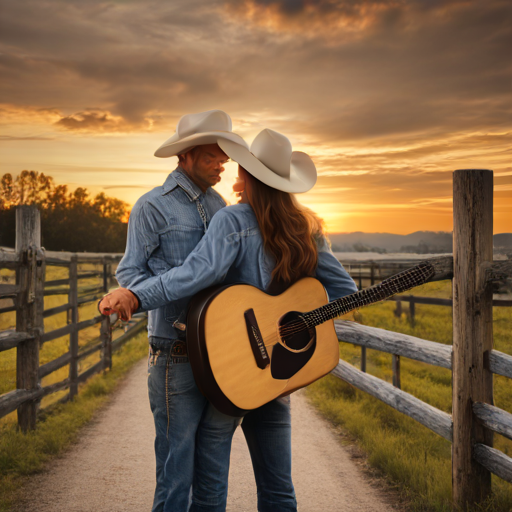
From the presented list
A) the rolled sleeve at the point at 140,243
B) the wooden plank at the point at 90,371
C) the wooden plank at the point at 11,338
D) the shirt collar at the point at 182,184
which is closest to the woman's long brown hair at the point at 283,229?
the shirt collar at the point at 182,184

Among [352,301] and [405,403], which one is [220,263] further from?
[405,403]

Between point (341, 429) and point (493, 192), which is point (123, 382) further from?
point (493, 192)

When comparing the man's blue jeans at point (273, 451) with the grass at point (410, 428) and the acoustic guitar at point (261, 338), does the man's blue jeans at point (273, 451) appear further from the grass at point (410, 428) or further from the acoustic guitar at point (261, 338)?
the grass at point (410, 428)

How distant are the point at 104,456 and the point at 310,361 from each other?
268cm

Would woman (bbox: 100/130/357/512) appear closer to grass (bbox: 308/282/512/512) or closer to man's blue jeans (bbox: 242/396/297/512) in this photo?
man's blue jeans (bbox: 242/396/297/512)

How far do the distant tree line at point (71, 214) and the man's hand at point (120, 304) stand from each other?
40246mm

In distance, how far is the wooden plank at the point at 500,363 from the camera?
106 inches

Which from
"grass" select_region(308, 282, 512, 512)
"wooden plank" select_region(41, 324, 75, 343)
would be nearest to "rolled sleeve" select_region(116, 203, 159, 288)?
"grass" select_region(308, 282, 512, 512)

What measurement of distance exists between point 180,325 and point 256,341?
0.98 feet

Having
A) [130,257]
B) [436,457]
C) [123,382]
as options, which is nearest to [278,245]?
[130,257]

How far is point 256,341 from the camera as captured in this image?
191 centimetres

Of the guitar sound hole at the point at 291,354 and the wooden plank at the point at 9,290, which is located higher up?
the wooden plank at the point at 9,290

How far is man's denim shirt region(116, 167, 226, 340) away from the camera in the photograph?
2.03 metres

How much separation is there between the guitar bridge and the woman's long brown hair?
0.61 feet
